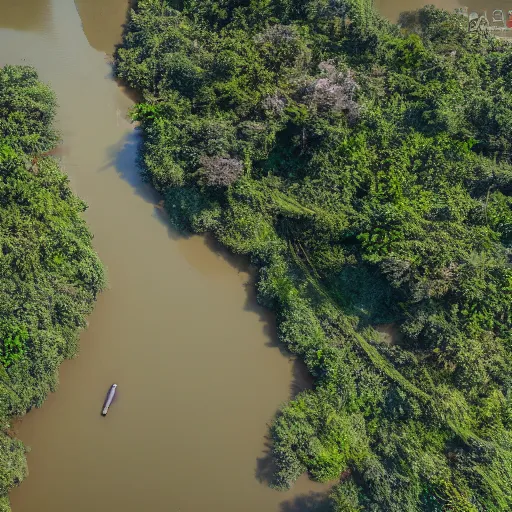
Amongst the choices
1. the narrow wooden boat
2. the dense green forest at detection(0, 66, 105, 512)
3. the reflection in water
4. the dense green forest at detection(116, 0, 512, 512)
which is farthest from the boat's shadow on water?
the reflection in water

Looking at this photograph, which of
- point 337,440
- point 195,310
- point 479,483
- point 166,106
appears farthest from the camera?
point 166,106

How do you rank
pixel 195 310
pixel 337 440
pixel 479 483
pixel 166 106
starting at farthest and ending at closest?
pixel 166 106 → pixel 195 310 → pixel 337 440 → pixel 479 483

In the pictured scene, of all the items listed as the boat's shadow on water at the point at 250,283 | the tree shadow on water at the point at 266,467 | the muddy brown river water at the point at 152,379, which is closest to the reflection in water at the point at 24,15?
the muddy brown river water at the point at 152,379

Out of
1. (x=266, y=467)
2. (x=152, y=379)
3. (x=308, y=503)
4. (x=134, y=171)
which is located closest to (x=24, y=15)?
(x=134, y=171)

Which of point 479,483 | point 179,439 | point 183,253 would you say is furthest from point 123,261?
point 479,483

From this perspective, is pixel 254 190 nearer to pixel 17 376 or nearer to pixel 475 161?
pixel 475 161

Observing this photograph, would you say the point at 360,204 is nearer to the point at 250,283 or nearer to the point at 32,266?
the point at 250,283

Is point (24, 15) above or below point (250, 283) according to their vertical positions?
above
